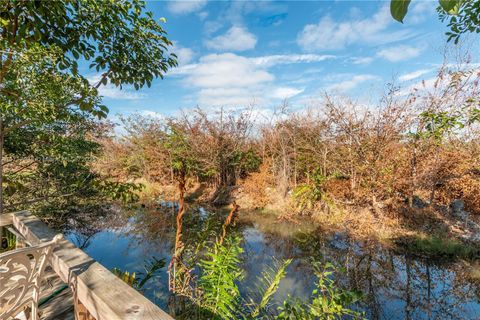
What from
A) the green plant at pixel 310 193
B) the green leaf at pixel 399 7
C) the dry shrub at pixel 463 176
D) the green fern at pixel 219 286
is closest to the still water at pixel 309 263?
the green fern at pixel 219 286

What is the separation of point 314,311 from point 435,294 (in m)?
4.32

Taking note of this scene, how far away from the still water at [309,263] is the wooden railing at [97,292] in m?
1.39

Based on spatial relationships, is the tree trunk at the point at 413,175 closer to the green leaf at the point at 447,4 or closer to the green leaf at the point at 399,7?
the green leaf at the point at 447,4

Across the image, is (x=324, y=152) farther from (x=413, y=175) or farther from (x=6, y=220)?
(x=6, y=220)

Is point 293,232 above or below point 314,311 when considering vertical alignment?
below

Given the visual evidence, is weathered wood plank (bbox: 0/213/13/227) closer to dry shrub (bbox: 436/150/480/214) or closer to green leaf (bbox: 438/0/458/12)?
green leaf (bbox: 438/0/458/12)

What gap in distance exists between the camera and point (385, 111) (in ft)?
24.9

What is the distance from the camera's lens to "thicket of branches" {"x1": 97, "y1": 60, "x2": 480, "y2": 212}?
24.7ft

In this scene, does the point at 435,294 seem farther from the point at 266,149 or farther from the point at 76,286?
the point at 266,149

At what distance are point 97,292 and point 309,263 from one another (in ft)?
18.4

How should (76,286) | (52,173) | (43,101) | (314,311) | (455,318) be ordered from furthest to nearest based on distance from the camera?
(52,173)
(455,318)
(43,101)
(314,311)
(76,286)

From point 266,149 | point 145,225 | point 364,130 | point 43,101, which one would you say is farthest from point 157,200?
point 43,101

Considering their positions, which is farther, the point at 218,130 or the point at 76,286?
the point at 218,130

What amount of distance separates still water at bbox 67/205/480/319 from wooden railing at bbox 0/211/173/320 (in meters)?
1.39
